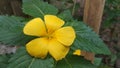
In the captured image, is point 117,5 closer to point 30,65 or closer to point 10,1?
point 10,1

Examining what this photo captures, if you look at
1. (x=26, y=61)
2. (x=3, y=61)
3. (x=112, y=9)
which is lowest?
(x=112, y=9)

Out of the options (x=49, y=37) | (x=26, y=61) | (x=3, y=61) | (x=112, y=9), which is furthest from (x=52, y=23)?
(x=112, y=9)

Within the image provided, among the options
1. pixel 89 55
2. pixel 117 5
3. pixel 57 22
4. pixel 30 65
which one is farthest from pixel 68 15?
pixel 117 5

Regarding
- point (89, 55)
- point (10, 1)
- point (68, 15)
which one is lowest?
point (10, 1)

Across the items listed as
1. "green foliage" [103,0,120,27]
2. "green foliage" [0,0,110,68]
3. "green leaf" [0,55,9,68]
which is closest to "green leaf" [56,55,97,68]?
"green foliage" [0,0,110,68]

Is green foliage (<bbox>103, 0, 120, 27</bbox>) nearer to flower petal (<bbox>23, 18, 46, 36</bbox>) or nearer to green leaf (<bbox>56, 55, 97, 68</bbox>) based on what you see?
green leaf (<bbox>56, 55, 97, 68</bbox>)

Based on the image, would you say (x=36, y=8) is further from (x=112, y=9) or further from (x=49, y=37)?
(x=112, y=9)
